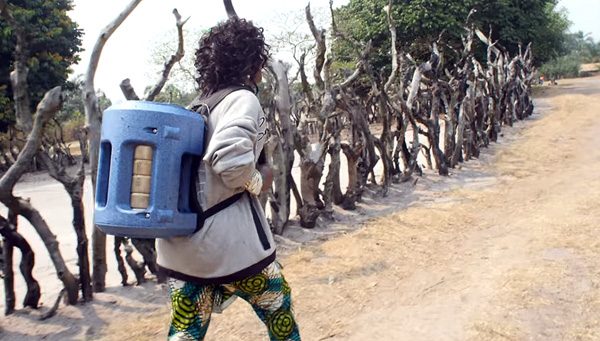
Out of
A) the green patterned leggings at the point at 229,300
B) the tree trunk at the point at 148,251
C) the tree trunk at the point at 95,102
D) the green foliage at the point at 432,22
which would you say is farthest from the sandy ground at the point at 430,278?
the green foliage at the point at 432,22

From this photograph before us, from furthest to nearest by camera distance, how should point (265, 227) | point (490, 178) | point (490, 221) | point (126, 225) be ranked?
1. point (490, 178)
2. point (490, 221)
3. point (265, 227)
4. point (126, 225)

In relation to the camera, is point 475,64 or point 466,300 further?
point 475,64

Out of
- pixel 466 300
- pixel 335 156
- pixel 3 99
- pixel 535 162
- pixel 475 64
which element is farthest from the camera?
pixel 3 99

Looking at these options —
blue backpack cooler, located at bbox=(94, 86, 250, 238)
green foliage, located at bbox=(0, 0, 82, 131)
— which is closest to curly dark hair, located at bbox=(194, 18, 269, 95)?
blue backpack cooler, located at bbox=(94, 86, 250, 238)

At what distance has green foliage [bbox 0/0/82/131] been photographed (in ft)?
46.5

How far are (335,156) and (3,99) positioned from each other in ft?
36.3

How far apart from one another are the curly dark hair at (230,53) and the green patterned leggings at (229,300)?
709mm

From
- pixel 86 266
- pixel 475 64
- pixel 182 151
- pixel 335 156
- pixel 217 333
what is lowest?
pixel 217 333

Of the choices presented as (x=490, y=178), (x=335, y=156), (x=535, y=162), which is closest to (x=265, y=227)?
(x=335, y=156)

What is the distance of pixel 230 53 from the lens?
2021 mm

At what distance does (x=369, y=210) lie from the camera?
6.36m

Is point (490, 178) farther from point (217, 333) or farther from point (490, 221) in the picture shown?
point (217, 333)

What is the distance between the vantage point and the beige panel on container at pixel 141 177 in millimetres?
1799

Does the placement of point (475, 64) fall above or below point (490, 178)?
above
